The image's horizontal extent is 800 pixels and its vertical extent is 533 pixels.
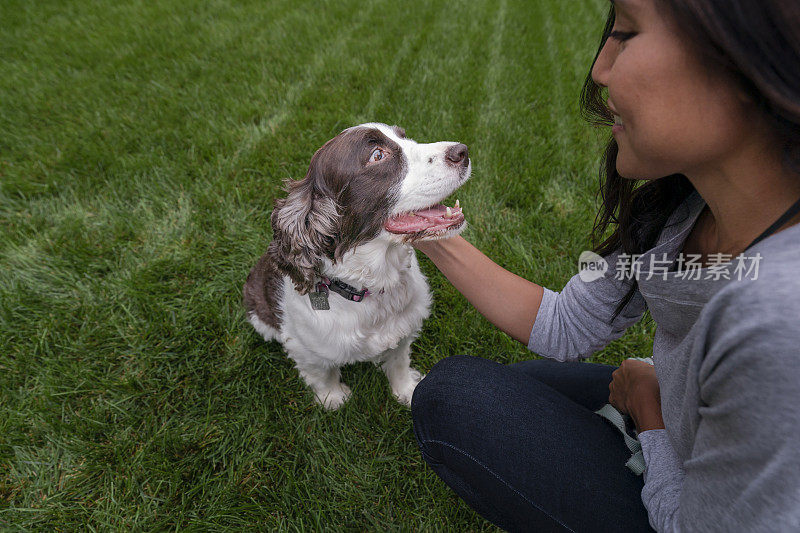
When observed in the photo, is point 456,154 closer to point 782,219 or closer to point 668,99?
point 668,99

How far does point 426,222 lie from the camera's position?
1.84 meters

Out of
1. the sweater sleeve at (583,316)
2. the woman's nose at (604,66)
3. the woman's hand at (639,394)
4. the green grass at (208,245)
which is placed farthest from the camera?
the green grass at (208,245)

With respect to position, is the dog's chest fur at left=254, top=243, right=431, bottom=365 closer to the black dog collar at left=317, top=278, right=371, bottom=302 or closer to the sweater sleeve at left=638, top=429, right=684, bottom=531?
the black dog collar at left=317, top=278, right=371, bottom=302

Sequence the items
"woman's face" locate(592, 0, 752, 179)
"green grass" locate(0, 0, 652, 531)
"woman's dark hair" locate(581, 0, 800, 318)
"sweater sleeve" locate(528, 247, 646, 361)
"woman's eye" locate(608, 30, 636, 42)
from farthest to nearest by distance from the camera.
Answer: "green grass" locate(0, 0, 652, 531), "sweater sleeve" locate(528, 247, 646, 361), "woman's eye" locate(608, 30, 636, 42), "woman's face" locate(592, 0, 752, 179), "woman's dark hair" locate(581, 0, 800, 318)

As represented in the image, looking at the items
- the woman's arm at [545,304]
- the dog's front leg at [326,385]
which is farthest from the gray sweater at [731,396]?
the dog's front leg at [326,385]

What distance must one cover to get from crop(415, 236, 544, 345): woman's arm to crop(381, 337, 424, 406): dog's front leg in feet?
1.93

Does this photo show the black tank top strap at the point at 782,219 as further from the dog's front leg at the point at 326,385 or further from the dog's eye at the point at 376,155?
the dog's front leg at the point at 326,385

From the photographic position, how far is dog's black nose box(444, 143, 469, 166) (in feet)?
5.94

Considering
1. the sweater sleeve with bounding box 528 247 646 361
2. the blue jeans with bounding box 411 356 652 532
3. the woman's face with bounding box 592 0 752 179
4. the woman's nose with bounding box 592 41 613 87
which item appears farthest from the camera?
the sweater sleeve with bounding box 528 247 646 361

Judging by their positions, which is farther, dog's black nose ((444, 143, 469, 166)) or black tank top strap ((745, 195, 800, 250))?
dog's black nose ((444, 143, 469, 166))

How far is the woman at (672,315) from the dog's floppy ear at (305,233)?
0.50 metres

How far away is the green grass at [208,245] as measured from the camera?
2.07m

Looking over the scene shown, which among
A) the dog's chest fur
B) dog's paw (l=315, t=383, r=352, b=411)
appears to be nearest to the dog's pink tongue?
the dog's chest fur

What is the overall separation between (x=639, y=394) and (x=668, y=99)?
1.06 m
